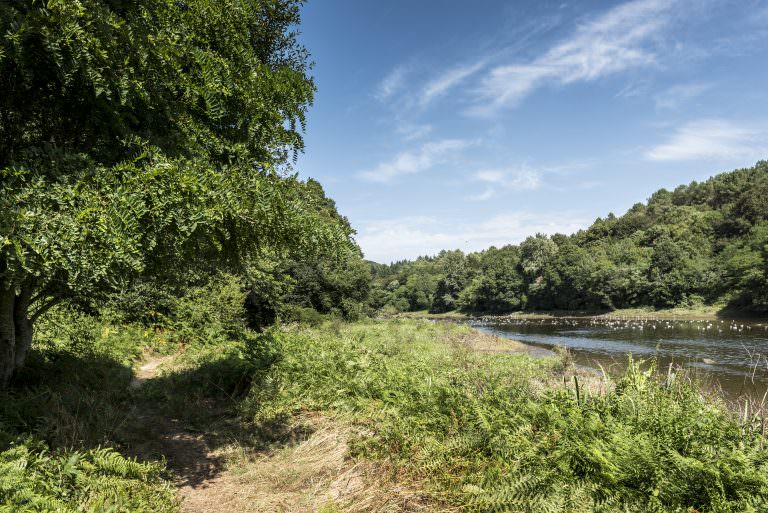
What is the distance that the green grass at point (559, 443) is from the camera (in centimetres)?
396

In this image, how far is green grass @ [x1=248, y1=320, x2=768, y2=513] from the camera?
3.96 meters

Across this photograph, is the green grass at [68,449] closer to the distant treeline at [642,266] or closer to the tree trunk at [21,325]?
the tree trunk at [21,325]

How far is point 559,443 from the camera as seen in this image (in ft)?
16.1

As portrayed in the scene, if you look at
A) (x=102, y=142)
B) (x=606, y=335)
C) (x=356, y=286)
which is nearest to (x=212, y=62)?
(x=102, y=142)

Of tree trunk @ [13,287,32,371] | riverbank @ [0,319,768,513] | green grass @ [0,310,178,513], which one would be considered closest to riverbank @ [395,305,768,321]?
riverbank @ [0,319,768,513]

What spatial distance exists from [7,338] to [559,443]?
22.4 ft

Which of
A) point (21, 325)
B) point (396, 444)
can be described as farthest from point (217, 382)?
point (396, 444)

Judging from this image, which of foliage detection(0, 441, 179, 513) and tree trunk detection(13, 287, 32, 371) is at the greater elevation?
tree trunk detection(13, 287, 32, 371)

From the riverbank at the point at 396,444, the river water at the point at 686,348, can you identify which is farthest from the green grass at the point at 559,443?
the river water at the point at 686,348

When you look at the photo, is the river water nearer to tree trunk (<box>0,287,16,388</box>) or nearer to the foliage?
the foliage

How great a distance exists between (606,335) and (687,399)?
38485 mm

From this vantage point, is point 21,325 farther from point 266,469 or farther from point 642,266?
point 642,266

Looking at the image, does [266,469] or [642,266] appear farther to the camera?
[642,266]

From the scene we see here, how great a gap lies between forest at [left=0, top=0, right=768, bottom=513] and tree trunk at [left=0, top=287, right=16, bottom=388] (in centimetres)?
3
